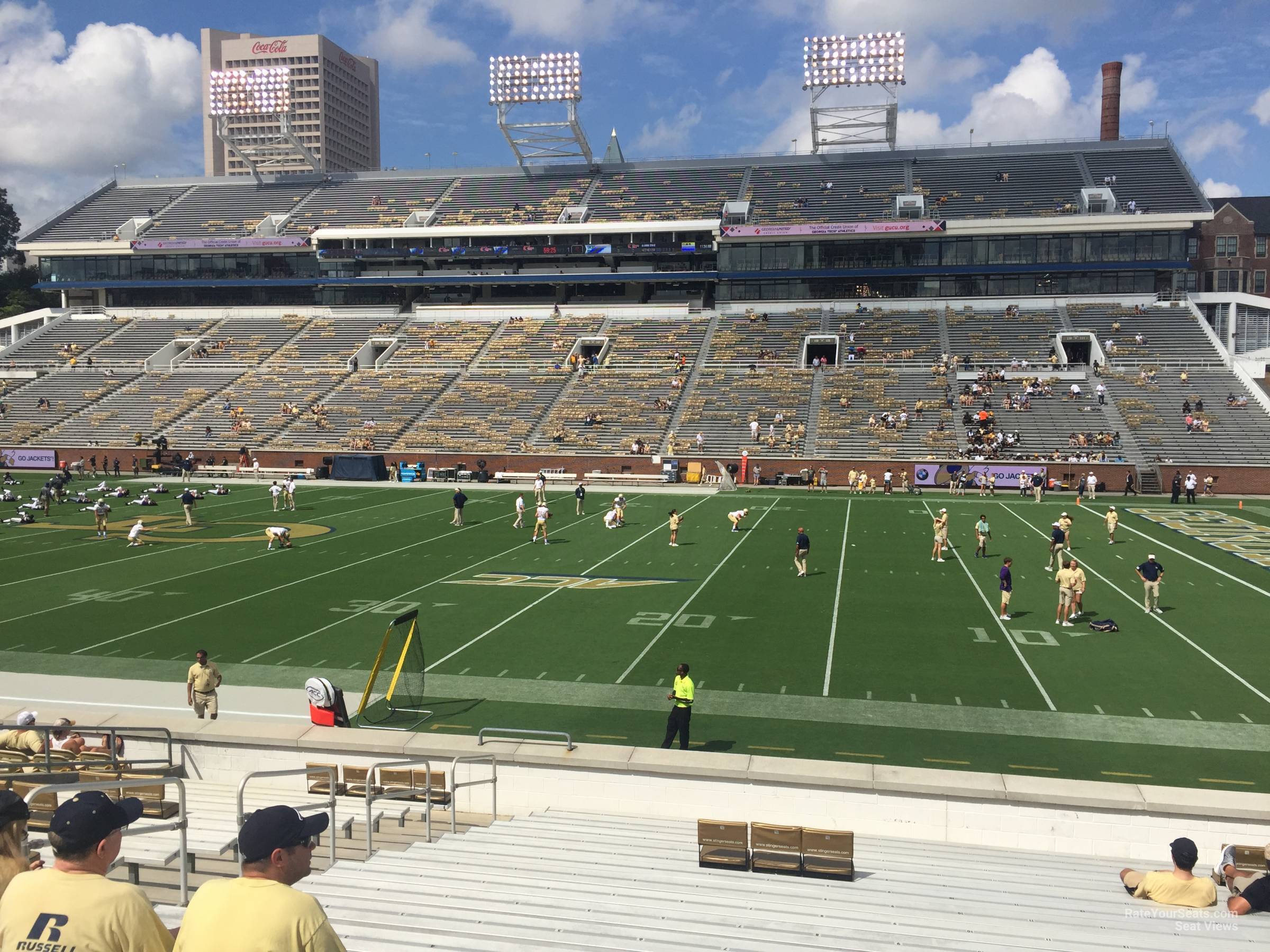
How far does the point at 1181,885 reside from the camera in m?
6.95

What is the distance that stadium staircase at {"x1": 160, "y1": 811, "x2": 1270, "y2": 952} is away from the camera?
6.18 m

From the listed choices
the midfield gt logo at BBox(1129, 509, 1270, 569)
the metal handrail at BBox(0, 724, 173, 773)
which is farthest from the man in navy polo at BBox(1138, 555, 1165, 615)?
the metal handrail at BBox(0, 724, 173, 773)

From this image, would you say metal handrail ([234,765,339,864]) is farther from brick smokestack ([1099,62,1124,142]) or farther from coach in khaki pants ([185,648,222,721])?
brick smokestack ([1099,62,1124,142])

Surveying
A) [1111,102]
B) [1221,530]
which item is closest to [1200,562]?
[1221,530]

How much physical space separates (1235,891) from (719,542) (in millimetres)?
22805

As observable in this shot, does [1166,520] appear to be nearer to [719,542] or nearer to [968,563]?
[968,563]

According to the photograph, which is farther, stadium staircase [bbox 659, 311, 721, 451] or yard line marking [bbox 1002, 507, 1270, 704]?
stadium staircase [bbox 659, 311, 721, 451]

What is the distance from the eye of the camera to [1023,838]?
9.50 meters

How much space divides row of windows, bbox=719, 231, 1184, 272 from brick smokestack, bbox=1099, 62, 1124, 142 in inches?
762

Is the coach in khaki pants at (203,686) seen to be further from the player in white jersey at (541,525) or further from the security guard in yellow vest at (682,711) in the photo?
the player in white jersey at (541,525)

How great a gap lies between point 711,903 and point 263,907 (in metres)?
4.46

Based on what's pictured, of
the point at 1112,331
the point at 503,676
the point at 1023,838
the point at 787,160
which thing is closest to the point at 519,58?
the point at 787,160

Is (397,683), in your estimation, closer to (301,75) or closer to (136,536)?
(136,536)

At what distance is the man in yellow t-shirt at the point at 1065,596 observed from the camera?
1991cm
